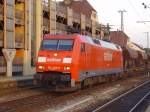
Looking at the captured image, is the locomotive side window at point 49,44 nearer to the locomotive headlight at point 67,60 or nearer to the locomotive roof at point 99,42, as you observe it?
the locomotive headlight at point 67,60

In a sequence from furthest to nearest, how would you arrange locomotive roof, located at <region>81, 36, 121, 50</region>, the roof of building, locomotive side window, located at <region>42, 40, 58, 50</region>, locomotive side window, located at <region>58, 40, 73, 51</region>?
the roof of building < locomotive roof, located at <region>81, 36, 121, 50</region> < locomotive side window, located at <region>42, 40, 58, 50</region> < locomotive side window, located at <region>58, 40, 73, 51</region>

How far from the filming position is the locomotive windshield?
25892mm

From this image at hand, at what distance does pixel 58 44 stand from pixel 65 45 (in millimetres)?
447

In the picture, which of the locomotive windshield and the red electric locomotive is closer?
the red electric locomotive

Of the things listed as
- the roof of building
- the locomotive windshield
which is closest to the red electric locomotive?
the locomotive windshield

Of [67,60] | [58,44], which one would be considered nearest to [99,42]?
[58,44]

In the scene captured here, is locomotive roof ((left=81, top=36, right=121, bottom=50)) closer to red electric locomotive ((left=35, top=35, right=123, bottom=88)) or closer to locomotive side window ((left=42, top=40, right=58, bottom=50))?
red electric locomotive ((left=35, top=35, right=123, bottom=88))

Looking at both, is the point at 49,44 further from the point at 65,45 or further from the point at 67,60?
the point at 67,60

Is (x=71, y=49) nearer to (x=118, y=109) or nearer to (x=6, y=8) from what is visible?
(x=118, y=109)

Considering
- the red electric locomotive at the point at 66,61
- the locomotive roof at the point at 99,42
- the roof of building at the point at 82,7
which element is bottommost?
the red electric locomotive at the point at 66,61

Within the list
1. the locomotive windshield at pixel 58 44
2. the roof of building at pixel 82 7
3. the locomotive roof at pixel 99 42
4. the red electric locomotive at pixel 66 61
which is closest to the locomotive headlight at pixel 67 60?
the red electric locomotive at pixel 66 61

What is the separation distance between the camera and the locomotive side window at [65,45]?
2583 centimetres

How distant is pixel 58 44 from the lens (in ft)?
86.0

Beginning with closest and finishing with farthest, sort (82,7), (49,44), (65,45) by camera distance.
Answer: (65,45)
(49,44)
(82,7)
